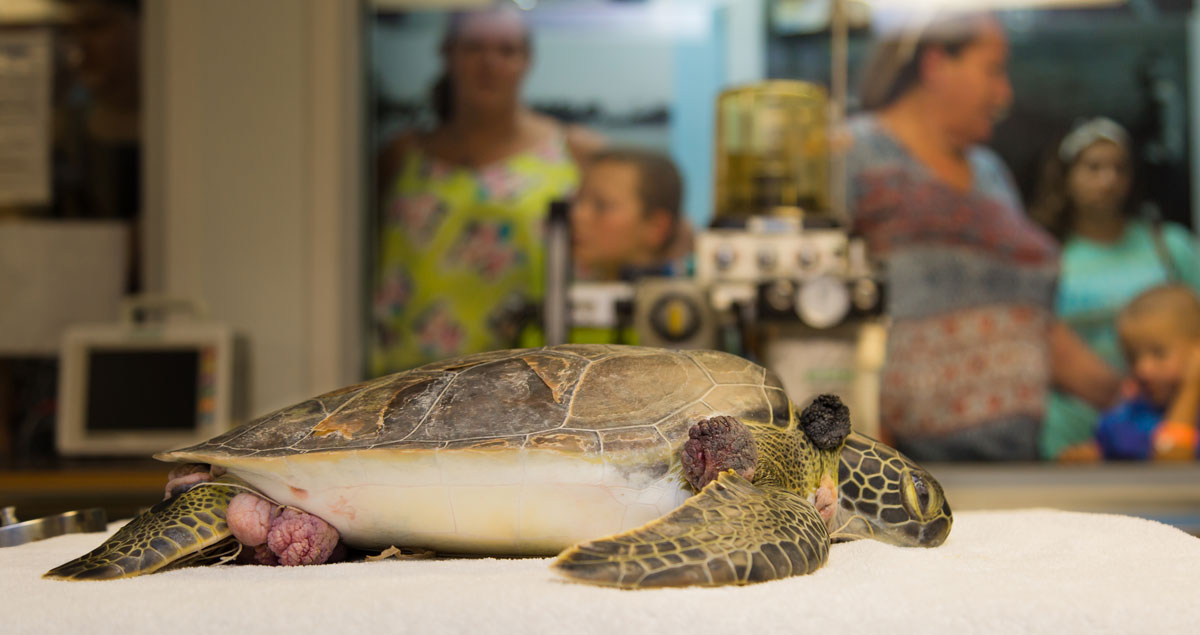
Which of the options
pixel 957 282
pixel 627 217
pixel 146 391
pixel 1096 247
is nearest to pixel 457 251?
pixel 627 217

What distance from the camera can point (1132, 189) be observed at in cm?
376

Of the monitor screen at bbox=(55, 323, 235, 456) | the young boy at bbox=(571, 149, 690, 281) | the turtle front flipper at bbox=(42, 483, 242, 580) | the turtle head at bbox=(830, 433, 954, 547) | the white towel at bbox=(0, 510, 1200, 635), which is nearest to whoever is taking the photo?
the white towel at bbox=(0, 510, 1200, 635)

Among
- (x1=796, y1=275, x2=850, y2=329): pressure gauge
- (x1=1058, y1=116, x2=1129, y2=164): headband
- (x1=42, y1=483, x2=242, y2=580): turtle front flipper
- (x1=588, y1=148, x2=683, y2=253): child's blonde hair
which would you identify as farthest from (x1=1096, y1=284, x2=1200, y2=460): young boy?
(x1=42, y1=483, x2=242, y2=580): turtle front flipper

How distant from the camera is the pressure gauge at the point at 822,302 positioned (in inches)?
112

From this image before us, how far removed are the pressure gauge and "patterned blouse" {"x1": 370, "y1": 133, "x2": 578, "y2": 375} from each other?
1227 mm

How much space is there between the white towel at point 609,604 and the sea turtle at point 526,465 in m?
0.08

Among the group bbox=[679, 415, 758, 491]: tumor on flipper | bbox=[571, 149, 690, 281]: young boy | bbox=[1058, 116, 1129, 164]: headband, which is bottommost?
bbox=[679, 415, 758, 491]: tumor on flipper

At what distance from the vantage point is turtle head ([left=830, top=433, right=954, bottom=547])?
Answer: 1.13 meters

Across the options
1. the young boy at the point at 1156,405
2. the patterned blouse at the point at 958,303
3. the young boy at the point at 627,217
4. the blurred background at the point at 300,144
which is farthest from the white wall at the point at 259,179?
the young boy at the point at 1156,405

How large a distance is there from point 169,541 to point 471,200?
2868 mm

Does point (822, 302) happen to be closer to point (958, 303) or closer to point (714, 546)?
point (958, 303)

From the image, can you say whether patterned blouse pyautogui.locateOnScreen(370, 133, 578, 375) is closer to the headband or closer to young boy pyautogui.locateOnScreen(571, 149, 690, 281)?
young boy pyautogui.locateOnScreen(571, 149, 690, 281)

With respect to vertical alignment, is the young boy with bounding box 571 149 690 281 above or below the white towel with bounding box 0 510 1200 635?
above

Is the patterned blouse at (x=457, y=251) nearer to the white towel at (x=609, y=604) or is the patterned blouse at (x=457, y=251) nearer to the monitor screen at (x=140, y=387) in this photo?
the monitor screen at (x=140, y=387)
